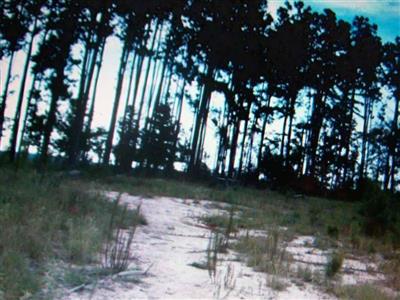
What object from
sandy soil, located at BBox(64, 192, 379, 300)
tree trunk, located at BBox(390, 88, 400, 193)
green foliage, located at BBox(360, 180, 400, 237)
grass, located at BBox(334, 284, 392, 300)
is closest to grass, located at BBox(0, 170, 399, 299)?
sandy soil, located at BBox(64, 192, 379, 300)

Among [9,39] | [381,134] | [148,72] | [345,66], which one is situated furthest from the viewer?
[381,134]

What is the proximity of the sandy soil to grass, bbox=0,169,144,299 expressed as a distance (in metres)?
0.52

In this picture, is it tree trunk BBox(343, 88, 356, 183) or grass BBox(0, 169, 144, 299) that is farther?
tree trunk BBox(343, 88, 356, 183)

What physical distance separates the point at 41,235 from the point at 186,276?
6.35ft

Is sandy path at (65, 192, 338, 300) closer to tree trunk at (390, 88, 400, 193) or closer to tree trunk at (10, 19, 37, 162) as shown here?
tree trunk at (10, 19, 37, 162)

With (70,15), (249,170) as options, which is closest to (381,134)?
(249,170)

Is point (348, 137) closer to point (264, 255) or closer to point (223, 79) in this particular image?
point (223, 79)

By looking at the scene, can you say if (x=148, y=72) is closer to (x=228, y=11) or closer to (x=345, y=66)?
(x=228, y=11)

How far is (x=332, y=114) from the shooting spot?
33469 mm

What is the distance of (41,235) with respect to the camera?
188 inches

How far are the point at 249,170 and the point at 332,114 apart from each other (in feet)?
30.2

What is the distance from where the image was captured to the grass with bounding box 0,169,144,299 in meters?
3.50

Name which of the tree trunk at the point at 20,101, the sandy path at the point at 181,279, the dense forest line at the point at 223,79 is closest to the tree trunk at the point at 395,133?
the dense forest line at the point at 223,79

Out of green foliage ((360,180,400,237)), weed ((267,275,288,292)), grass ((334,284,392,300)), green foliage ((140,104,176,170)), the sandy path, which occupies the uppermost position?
green foliage ((140,104,176,170))
